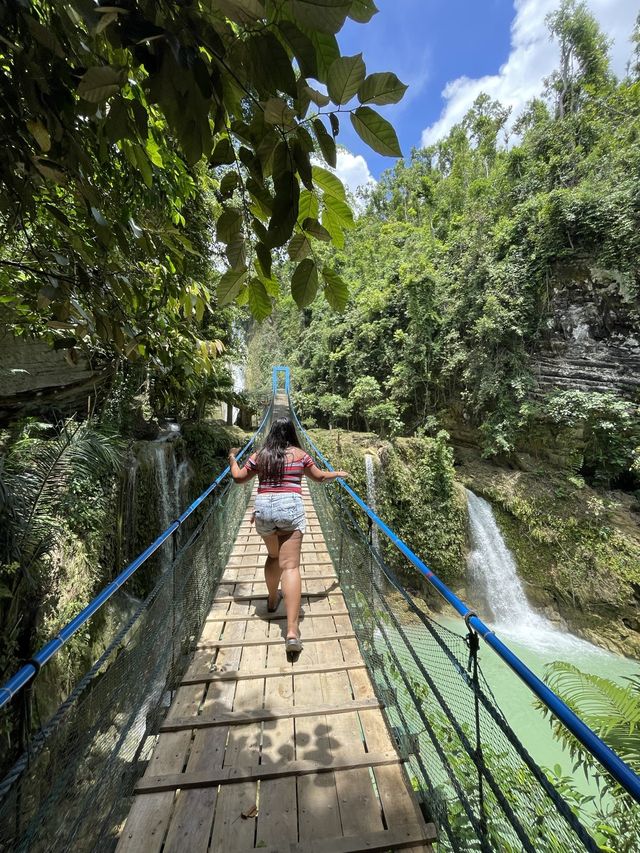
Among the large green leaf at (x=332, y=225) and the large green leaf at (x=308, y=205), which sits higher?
the large green leaf at (x=308, y=205)

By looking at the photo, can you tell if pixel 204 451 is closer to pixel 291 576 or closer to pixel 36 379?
pixel 36 379

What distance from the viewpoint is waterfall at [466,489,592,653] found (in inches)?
252

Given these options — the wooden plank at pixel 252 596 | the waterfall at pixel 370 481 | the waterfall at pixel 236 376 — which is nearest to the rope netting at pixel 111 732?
the wooden plank at pixel 252 596

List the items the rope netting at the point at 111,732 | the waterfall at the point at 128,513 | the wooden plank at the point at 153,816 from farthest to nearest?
the waterfall at the point at 128,513 < the wooden plank at the point at 153,816 < the rope netting at the point at 111,732

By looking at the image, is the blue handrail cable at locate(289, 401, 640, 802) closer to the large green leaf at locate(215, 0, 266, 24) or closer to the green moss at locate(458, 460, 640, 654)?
the large green leaf at locate(215, 0, 266, 24)

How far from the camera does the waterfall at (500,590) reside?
639 cm

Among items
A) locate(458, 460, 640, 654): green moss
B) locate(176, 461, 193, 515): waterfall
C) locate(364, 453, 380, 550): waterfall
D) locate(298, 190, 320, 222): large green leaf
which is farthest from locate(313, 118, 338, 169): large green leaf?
locate(458, 460, 640, 654): green moss

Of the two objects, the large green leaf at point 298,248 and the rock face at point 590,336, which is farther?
the rock face at point 590,336

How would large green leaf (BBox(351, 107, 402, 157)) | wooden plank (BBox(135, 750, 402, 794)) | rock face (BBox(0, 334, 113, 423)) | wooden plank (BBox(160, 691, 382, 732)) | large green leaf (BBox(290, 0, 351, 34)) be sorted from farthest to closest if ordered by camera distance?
rock face (BBox(0, 334, 113, 423)) → wooden plank (BBox(160, 691, 382, 732)) → wooden plank (BBox(135, 750, 402, 794)) → large green leaf (BBox(351, 107, 402, 157)) → large green leaf (BBox(290, 0, 351, 34))

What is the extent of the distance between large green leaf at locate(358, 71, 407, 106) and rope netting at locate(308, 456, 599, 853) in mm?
1071

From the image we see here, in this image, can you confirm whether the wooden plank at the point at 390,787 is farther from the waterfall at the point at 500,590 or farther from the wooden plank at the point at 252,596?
the waterfall at the point at 500,590

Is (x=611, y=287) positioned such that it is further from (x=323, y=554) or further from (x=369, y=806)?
(x=369, y=806)

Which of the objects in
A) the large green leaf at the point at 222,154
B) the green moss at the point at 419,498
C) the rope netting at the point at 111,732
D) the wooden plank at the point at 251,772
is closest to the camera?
the large green leaf at the point at 222,154

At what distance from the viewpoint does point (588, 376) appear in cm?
797
